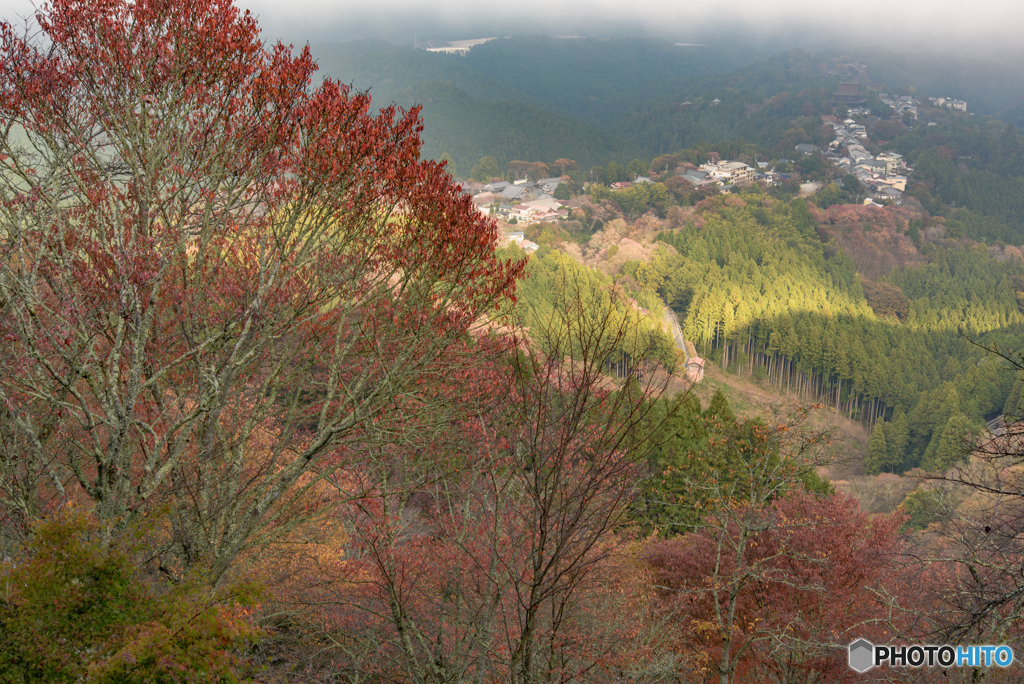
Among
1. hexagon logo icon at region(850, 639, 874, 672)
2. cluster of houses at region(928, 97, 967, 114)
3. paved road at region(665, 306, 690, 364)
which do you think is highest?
cluster of houses at region(928, 97, 967, 114)

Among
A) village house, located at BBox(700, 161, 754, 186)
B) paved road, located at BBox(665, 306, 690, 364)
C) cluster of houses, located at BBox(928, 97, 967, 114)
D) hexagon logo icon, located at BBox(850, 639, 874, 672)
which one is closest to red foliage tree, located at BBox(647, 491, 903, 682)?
Answer: hexagon logo icon, located at BBox(850, 639, 874, 672)

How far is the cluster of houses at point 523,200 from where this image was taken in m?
72.9

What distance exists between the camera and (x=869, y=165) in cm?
11112

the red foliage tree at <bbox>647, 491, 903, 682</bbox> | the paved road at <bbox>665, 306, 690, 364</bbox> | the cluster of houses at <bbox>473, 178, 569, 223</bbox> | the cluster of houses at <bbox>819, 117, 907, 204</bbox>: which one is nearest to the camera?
the red foliage tree at <bbox>647, 491, 903, 682</bbox>

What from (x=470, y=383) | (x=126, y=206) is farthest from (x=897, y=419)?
(x=126, y=206)

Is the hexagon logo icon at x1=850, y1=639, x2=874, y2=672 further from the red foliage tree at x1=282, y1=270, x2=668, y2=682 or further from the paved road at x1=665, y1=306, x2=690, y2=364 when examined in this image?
the paved road at x1=665, y1=306, x2=690, y2=364

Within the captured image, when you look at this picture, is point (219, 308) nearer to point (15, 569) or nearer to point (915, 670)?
point (15, 569)

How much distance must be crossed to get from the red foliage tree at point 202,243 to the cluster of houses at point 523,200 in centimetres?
6004

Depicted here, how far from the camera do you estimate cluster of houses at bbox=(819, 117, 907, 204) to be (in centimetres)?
9869

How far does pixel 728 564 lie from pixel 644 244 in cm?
5287

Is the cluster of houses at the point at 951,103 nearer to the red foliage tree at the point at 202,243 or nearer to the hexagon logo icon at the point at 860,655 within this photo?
the hexagon logo icon at the point at 860,655

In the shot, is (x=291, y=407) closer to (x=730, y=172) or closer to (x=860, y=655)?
(x=860, y=655)

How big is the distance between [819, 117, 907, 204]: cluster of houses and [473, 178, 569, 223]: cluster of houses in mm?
48765

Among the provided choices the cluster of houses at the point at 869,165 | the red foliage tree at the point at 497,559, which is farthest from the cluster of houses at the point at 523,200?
the red foliage tree at the point at 497,559
